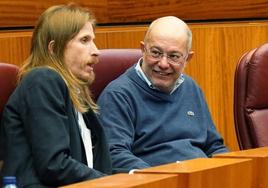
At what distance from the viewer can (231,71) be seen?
3.43 metres

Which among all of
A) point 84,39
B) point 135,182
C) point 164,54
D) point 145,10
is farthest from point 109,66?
point 135,182

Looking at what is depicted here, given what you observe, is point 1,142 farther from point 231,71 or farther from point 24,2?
point 231,71

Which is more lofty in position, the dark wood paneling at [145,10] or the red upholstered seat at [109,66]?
the dark wood paneling at [145,10]

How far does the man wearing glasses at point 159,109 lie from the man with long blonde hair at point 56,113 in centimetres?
16

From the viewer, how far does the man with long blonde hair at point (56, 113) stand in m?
2.08

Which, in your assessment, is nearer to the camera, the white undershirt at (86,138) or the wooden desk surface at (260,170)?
the wooden desk surface at (260,170)

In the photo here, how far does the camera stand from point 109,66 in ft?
8.72

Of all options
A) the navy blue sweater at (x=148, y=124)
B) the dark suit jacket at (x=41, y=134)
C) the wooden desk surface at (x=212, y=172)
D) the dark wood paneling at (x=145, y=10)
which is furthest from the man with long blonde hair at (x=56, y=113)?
the dark wood paneling at (x=145, y=10)

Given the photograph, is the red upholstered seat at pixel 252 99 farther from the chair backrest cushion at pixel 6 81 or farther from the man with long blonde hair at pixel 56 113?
the chair backrest cushion at pixel 6 81

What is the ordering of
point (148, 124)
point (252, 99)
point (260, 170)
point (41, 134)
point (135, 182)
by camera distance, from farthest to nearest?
point (252, 99), point (148, 124), point (41, 134), point (260, 170), point (135, 182)

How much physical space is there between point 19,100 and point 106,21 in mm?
1195

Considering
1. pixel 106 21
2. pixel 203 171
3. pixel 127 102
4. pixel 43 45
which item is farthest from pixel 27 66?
pixel 106 21

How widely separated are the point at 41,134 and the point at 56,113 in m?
0.07

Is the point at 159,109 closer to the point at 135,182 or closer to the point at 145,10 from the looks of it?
the point at 145,10
